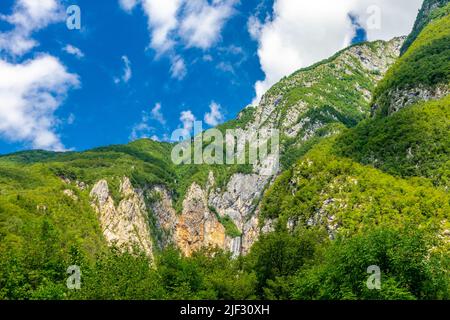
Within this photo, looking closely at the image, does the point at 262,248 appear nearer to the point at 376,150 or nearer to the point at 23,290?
the point at 23,290

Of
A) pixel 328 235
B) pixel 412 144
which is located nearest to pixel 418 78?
pixel 412 144

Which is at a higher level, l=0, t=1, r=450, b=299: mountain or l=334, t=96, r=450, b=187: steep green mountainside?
l=334, t=96, r=450, b=187: steep green mountainside

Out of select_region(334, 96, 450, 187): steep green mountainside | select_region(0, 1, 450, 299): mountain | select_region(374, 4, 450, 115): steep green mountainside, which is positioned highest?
select_region(374, 4, 450, 115): steep green mountainside

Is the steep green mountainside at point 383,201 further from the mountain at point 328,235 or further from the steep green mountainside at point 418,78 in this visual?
the steep green mountainside at point 418,78

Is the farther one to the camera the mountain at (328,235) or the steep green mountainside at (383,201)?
the mountain at (328,235)

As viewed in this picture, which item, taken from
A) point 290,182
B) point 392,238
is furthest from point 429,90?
point 392,238

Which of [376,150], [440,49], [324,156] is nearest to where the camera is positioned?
[376,150]

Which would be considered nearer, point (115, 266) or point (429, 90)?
point (115, 266)

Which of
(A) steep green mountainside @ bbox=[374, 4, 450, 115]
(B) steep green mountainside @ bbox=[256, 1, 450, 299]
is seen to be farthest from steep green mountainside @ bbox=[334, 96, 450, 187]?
(A) steep green mountainside @ bbox=[374, 4, 450, 115]

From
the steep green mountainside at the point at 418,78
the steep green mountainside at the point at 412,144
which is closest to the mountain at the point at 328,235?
the steep green mountainside at the point at 412,144

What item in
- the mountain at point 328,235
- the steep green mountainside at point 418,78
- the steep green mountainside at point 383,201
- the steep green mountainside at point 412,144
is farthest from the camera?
the steep green mountainside at point 418,78

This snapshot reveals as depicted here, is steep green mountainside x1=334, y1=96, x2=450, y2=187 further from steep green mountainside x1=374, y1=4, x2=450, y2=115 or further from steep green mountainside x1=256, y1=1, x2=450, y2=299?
steep green mountainside x1=374, y1=4, x2=450, y2=115
